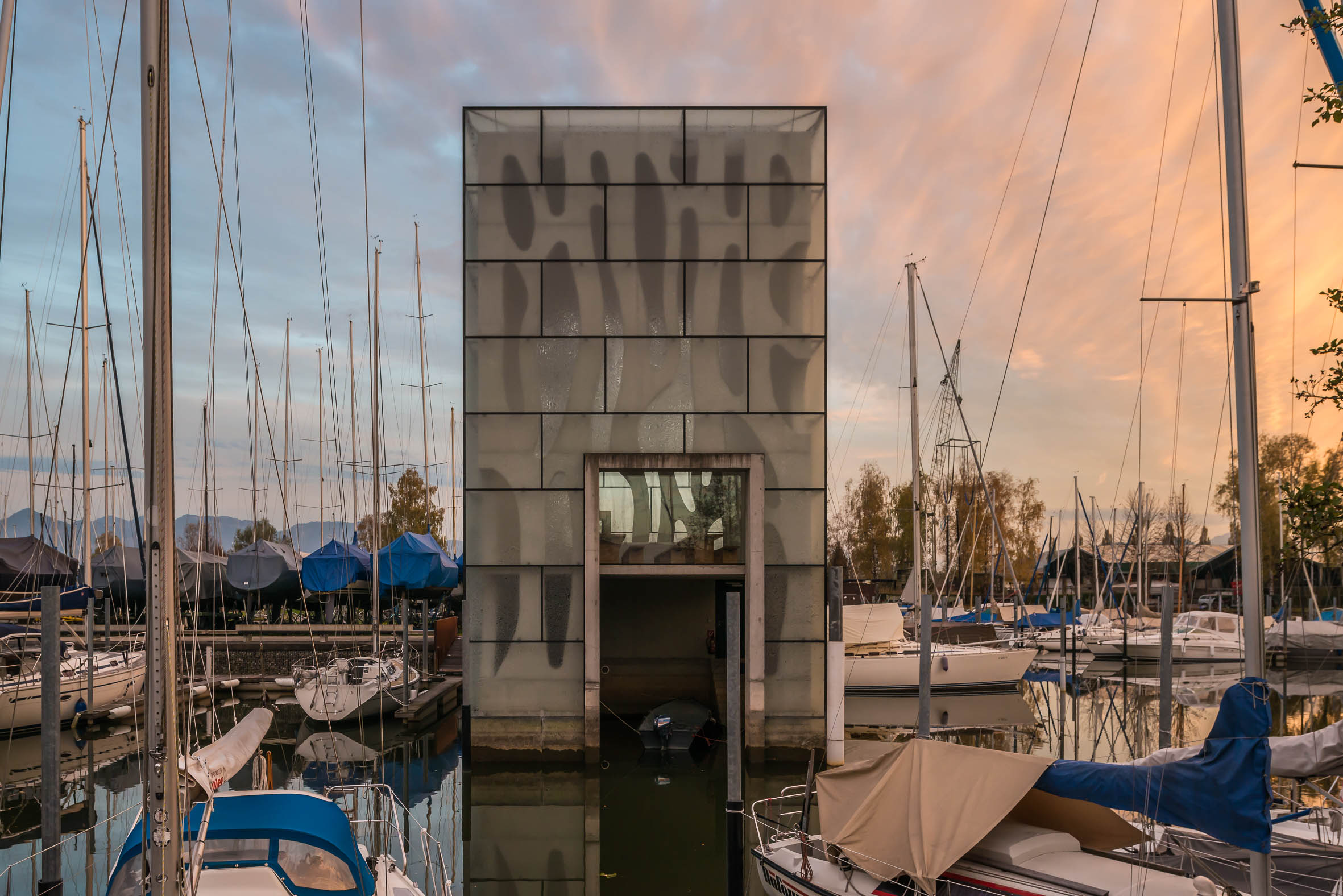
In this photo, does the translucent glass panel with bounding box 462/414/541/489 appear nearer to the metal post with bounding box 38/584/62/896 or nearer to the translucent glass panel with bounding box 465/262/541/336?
the translucent glass panel with bounding box 465/262/541/336

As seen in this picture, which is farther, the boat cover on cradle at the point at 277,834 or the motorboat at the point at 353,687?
the motorboat at the point at 353,687

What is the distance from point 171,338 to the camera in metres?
5.42

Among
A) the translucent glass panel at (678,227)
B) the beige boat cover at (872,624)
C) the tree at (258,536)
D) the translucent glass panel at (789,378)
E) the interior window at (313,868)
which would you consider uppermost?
the translucent glass panel at (678,227)

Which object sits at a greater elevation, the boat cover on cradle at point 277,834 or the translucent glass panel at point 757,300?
the translucent glass panel at point 757,300

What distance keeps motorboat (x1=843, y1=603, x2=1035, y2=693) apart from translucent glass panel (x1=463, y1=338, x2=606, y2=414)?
14.9 meters

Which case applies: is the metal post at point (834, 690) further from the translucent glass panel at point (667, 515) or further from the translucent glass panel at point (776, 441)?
the translucent glass panel at point (667, 515)

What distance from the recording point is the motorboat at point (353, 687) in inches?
890

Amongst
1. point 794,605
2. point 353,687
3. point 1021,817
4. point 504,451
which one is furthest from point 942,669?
point 1021,817

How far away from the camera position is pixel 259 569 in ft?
120

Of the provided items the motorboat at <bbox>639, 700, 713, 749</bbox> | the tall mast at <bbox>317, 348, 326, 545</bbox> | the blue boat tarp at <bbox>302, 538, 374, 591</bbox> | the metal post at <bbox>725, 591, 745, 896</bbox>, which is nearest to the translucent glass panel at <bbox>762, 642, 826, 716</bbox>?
the motorboat at <bbox>639, 700, 713, 749</bbox>

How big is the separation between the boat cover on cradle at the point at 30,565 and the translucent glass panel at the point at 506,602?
13.9 metres

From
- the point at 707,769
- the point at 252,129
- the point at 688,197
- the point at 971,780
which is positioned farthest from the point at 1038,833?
the point at 252,129

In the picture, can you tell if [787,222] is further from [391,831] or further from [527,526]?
[391,831]

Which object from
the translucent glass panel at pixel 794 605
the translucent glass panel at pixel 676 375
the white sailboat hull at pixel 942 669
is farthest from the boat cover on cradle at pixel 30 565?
the white sailboat hull at pixel 942 669
